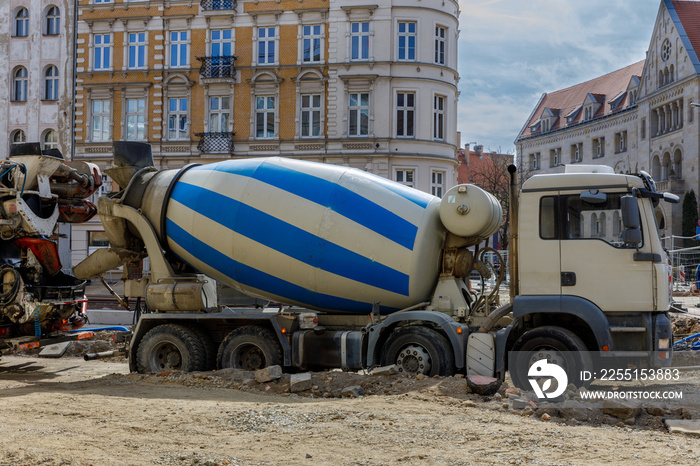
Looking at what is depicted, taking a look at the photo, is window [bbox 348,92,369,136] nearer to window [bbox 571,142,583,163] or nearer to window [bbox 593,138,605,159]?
window [bbox 593,138,605,159]

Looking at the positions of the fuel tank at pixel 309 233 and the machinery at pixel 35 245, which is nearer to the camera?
the fuel tank at pixel 309 233

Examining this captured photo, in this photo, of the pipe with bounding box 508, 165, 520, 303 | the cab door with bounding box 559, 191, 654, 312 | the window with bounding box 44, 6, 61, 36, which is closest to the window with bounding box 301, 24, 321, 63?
the window with bounding box 44, 6, 61, 36

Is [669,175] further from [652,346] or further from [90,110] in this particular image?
[652,346]

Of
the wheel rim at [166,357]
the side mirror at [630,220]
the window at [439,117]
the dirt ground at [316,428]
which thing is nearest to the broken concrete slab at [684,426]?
the dirt ground at [316,428]

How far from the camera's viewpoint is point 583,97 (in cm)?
7331

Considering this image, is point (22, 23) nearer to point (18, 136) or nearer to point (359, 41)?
point (18, 136)

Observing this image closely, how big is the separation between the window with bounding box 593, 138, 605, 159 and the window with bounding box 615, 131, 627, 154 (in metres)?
2.02

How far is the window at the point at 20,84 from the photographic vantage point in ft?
126

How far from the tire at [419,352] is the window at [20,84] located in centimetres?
3339

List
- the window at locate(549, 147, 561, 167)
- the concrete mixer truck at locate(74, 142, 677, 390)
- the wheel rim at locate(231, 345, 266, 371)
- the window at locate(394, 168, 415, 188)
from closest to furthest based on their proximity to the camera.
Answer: the concrete mixer truck at locate(74, 142, 677, 390), the wheel rim at locate(231, 345, 266, 371), the window at locate(394, 168, 415, 188), the window at locate(549, 147, 561, 167)

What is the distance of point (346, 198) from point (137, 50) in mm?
27905

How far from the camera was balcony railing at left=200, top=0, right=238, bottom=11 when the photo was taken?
35094 mm

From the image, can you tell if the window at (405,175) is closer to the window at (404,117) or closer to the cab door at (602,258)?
the window at (404,117)

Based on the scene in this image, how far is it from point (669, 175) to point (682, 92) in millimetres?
5989
